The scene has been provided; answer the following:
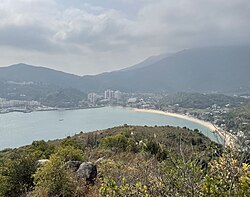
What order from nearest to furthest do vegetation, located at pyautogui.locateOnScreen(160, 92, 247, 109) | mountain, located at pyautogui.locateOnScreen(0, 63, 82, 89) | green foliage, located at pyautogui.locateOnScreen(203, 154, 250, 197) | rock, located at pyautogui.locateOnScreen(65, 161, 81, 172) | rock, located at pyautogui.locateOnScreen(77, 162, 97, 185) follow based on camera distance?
green foliage, located at pyautogui.locateOnScreen(203, 154, 250, 197)
rock, located at pyautogui.locateOnScreen(77, 162, 97, 185)
rock, located at pyautogui.locateOnScreen(65, 161, 81, 172)
vegetation, located at pyautogui.locateOnScreen(160, 92, 247, 109)
mountain, located at pyautogui.locateOnScreen(0, 63, 82, 89)

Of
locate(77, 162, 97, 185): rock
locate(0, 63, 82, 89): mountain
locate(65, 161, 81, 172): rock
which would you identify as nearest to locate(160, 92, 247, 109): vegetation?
locate(0, 63, 82, 89): mountain

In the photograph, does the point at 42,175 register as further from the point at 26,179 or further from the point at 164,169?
the point at 164,169

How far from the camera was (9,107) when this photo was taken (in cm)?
9275

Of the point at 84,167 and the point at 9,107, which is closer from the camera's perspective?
the point at 84,167

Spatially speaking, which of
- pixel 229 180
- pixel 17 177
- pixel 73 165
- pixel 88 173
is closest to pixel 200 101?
pixel 73 165

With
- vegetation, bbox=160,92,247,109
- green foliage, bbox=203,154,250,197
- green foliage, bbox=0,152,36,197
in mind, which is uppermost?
green foliage, bbox=203,154,250,197

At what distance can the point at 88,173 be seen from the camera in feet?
20.9

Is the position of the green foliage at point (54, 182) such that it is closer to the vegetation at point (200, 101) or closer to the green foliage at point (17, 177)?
the green foliage at point (17, 177)

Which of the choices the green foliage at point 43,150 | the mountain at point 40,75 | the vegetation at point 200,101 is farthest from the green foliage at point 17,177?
the mountain at point 40,75

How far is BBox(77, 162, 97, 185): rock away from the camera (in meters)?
6.33

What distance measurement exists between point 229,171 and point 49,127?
5961 cm

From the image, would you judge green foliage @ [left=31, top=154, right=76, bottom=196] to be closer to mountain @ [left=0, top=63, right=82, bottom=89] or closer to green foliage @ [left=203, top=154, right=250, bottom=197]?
green foliage @ [left=203, top=154, right=250, bottom=197]

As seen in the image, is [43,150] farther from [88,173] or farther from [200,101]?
[200,101]

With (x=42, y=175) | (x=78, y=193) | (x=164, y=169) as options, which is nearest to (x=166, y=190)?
(x=164, y=169)
